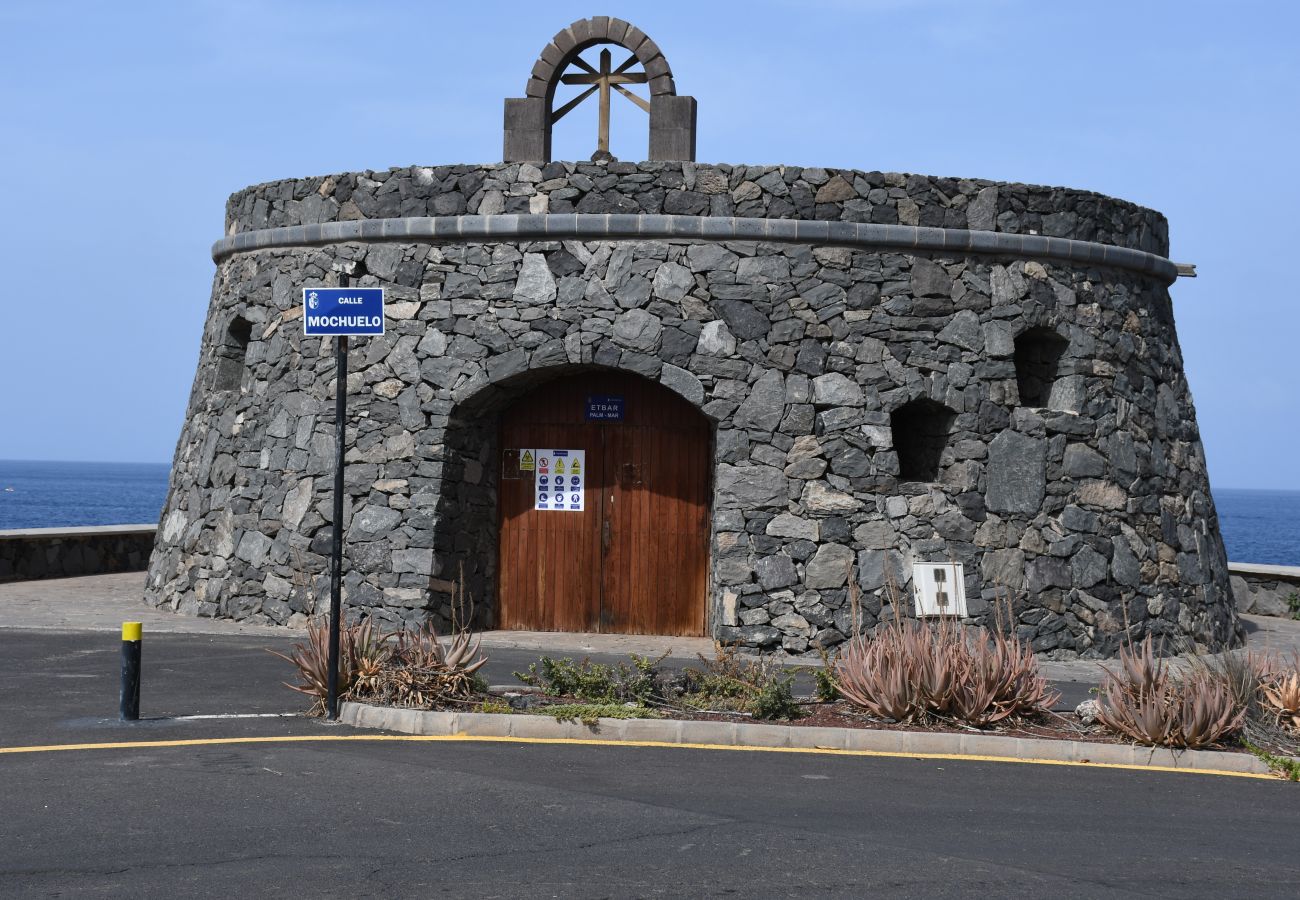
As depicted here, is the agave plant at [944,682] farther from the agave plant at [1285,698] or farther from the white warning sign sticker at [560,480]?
the white warning sign sticker at [560,480]

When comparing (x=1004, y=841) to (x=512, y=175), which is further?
(x=512, y=175)

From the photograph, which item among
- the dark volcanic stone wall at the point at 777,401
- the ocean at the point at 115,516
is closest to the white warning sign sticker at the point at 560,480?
the dark volcanic stone wall at the point at 777,401

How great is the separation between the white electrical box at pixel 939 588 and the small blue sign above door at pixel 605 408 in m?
3.72

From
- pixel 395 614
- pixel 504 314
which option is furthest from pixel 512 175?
pixel 395 614

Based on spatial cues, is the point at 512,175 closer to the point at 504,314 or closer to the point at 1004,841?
the point at 504,314

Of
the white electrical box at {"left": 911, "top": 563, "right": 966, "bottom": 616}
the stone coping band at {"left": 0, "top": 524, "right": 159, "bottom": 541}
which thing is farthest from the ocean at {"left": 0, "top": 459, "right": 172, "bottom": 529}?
the white electrical box at {"left": 911, "top": 563, "right": 966, "bottom": 616}

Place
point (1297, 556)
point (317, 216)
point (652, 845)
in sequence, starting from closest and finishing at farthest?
point (652, 845)
point (317, 216)
point (1297, 556)

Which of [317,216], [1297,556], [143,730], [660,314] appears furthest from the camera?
[1297,556]

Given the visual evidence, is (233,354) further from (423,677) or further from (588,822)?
(588,822)

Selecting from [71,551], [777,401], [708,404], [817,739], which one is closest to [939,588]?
[777,401]

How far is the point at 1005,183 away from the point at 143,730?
429 inches

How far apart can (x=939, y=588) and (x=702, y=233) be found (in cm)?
446

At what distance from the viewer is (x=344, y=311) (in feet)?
33.9

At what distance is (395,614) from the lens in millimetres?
15977
